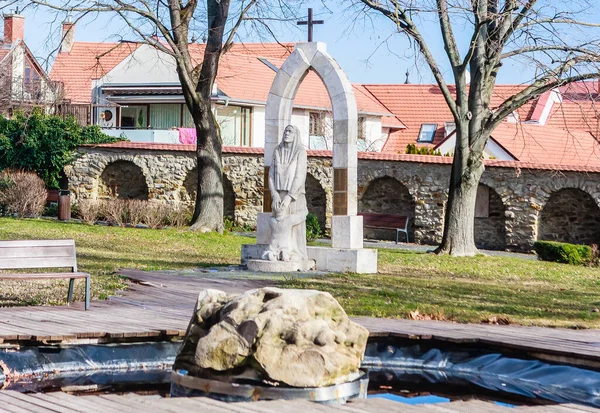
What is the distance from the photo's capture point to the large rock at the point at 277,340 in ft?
26.0

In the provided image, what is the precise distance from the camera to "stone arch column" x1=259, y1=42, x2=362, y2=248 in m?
17.0

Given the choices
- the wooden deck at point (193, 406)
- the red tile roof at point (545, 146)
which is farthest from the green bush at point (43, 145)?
the wooden deck at point (193, 406)

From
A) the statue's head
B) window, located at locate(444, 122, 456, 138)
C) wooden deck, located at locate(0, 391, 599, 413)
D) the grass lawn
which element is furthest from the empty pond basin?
window, located at locate(444, 122, 456, 138)

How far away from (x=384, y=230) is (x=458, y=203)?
7379 mm

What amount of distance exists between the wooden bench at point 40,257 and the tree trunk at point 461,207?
474 inches

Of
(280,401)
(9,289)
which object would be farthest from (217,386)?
(9,289)

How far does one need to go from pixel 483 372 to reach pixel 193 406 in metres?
3.45

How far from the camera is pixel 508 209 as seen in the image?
27719 mm

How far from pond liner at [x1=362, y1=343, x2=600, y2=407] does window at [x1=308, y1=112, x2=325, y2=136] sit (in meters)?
35.1

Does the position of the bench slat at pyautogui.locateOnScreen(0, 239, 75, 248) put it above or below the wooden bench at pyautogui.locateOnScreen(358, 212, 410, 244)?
below

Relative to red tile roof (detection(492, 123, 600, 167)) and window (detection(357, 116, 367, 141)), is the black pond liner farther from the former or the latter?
window (detection(357, 116, 367, 141))

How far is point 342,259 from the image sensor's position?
670 inches

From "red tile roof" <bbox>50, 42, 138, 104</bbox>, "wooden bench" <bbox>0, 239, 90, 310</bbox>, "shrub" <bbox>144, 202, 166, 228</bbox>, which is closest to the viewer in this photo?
"wooden bench" <bbox>0, 239, 90, 310</bbox>

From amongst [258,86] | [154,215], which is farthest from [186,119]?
[154,215]
